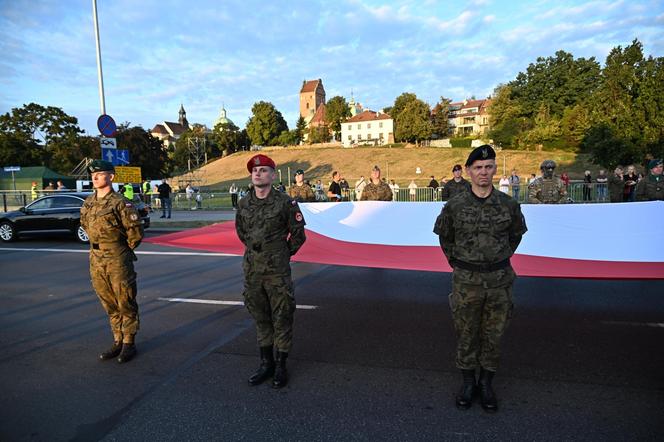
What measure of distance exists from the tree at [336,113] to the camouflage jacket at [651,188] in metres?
95.6

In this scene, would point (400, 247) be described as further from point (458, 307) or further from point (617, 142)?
point (617, 142)

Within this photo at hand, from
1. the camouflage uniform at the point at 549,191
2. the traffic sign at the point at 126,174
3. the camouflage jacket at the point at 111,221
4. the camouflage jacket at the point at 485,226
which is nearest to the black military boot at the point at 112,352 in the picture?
the camouflage jacket at the point at 111,221

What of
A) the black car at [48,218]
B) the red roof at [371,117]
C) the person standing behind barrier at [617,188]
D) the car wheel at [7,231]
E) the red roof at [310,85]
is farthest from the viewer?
the red roof at [310,85]

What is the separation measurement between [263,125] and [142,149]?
192ft

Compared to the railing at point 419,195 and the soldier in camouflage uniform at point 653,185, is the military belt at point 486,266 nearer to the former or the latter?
the soldier in camouflage uniform at point 653,185

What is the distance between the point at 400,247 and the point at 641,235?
268 centimetres

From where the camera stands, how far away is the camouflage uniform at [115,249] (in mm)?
4039

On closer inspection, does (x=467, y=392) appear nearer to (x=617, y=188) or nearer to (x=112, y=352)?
(x=112, y=352)

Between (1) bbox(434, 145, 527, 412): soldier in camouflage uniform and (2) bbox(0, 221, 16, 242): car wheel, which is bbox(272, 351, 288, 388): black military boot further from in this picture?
(2) bbox(0, 221, 16, 242): car wheel

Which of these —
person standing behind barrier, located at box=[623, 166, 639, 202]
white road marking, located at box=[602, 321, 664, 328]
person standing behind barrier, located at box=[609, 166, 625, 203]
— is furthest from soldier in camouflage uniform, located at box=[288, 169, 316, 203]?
person standing behind barrier, located at box=[623, 166, 639, 202]

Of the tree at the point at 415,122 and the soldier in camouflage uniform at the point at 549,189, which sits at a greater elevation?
the tree at the point at 415,122

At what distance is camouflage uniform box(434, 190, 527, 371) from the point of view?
3.07 metres

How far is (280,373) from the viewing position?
141 inches

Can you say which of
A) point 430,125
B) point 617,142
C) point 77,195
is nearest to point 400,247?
point 77,195
